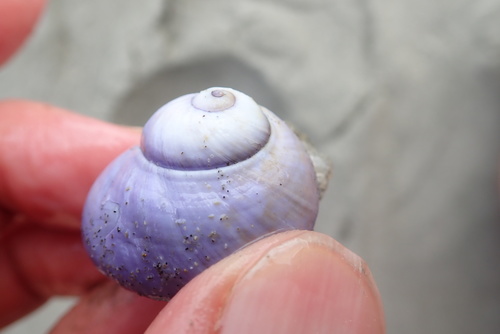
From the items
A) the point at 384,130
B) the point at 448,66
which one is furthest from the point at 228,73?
the point at 448,66

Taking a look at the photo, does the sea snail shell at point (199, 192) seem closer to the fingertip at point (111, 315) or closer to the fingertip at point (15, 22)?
the fingertip at point (111, 315)

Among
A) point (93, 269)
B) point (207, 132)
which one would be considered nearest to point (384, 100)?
point (93, 269)

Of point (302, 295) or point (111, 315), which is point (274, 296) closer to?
point (302, 295)

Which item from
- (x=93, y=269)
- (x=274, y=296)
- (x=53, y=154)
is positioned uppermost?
(x=274, y=296)

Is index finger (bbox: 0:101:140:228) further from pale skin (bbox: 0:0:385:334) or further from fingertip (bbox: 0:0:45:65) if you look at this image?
fingertip (bbox: 0:0:45:65)

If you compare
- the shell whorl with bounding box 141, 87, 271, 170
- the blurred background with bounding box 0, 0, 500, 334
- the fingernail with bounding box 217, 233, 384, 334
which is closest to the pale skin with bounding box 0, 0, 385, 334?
the fingernail with bounding box 217, 233, 384, 334

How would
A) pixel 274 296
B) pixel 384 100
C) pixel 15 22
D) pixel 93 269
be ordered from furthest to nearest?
pixel 384 100, pixel 93 269, pixel 15 22, pixel 274 296

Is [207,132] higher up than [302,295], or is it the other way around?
[207,132]
